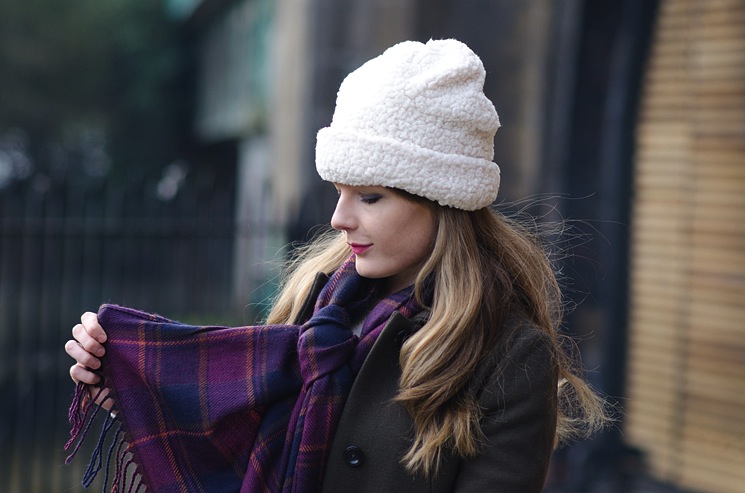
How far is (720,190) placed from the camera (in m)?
5.02

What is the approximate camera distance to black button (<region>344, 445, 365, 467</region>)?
1.94 metres

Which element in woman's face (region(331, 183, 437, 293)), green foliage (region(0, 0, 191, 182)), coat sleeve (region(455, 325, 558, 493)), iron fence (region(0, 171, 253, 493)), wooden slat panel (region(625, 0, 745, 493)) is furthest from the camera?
green foliage (region(0, 0, 191, 182))

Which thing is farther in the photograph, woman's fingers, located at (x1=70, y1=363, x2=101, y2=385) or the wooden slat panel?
the wooden slat panel

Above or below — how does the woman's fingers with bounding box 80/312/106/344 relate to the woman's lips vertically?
below

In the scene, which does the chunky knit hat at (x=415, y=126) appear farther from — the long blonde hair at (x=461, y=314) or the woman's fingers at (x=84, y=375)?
the woman's fingers at (x=84, y=375)

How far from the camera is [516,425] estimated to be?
1905 mm

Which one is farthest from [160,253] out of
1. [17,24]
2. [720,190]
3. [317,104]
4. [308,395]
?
[17,24]

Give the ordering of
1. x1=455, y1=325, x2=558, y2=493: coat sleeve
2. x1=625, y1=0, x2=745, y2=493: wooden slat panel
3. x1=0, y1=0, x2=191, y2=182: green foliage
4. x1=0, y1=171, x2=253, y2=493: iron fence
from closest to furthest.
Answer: x1=455, y1=325, x2=558, y2=493: coat sleeve
x1=625, y1=0, x2=745, y2=493: wooden slat panel
x1=0, y1=171, x2=253, y2=493: iron fence
x1=0, y1=0, x2=191, y2=182: green foliage

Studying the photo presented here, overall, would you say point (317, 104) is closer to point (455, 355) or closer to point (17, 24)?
point (455, 355)

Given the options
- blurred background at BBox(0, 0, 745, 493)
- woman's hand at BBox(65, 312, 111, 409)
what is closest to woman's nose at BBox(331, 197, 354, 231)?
woman's hand at BBox(65, 312, 111, 409)

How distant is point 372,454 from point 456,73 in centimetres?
78

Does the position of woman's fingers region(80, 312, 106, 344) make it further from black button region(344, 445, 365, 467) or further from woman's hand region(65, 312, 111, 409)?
black button region(344, 445, 365, 467)

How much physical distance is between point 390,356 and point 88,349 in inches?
23.6

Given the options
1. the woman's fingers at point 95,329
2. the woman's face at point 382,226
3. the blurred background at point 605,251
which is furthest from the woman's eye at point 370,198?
the blurred background at point 605,251
